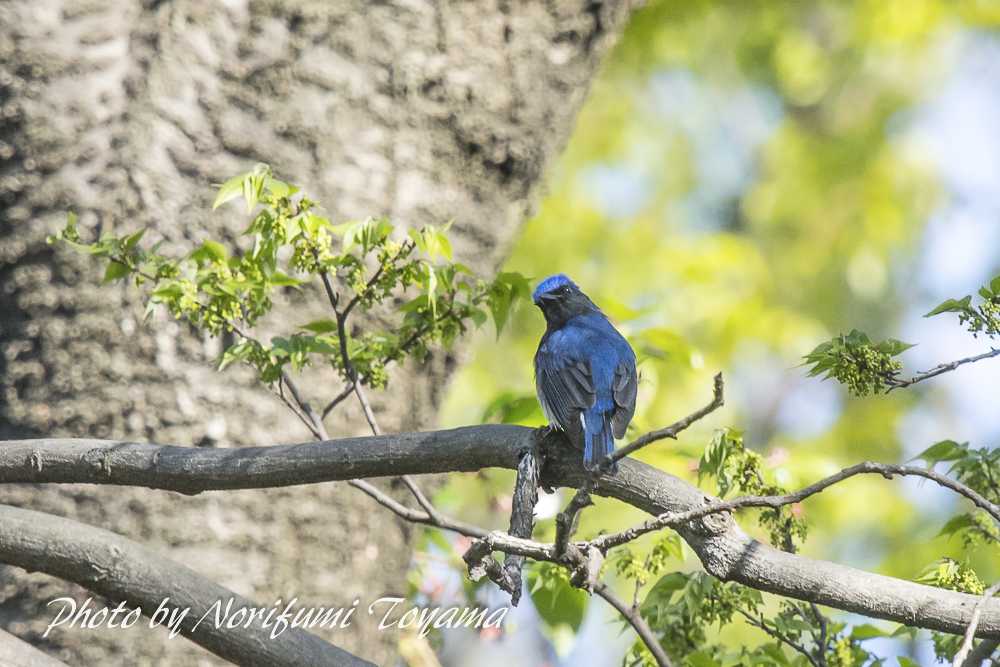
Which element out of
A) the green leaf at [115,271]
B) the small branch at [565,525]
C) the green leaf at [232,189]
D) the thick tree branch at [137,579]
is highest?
the green leaf at [232,189]

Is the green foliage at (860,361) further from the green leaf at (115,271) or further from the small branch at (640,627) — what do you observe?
the green leaf at (115,271)

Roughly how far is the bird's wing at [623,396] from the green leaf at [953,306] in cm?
105

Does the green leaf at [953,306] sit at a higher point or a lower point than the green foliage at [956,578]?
higher

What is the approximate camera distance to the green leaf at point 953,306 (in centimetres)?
240

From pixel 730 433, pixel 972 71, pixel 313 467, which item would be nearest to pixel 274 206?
pixel 313 467

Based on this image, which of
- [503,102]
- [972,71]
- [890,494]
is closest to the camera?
[503,102]

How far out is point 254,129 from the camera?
12.7 feet

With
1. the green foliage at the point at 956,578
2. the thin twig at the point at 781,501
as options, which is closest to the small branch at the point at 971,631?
Answer: the thin twig at the point at 781,501

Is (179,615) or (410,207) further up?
(410,207)

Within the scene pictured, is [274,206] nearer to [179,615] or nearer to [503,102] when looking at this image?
[179,615]

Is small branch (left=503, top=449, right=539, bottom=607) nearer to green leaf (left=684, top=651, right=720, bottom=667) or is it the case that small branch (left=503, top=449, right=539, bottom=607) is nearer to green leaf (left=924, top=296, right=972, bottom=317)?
green leaf (left=684, top=651, right=720, bottom=667)

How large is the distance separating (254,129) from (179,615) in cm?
182

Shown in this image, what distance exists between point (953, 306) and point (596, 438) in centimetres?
97

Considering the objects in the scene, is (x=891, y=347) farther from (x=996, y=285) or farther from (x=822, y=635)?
(x=822, y=635)
